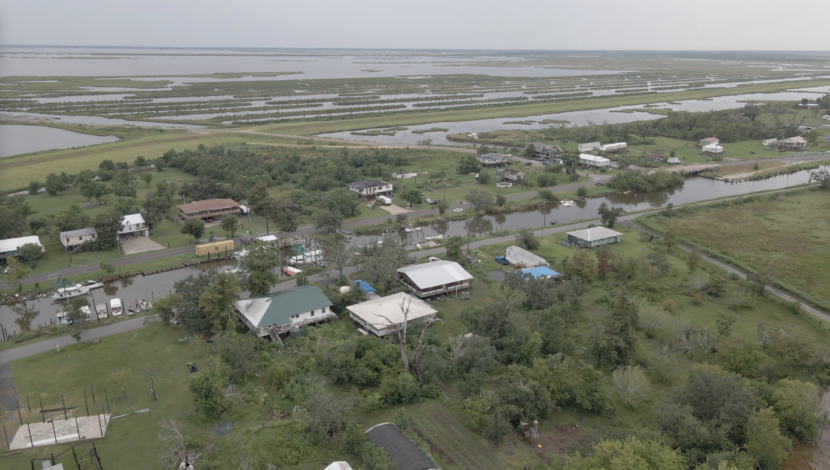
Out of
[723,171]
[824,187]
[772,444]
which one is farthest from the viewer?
[723,171]

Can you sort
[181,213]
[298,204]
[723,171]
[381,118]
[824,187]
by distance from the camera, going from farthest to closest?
[381,118], [723,171], [824,187], [298,204], [181,213]

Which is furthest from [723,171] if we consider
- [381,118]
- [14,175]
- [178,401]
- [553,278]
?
[14,175]

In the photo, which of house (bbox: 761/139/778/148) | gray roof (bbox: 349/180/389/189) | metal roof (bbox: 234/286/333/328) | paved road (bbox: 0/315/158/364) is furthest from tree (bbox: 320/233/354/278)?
house (bbox: 761/139/778/148)

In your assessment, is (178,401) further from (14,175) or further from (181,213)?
(14,175)

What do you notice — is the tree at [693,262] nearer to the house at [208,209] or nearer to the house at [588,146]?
the house at [208,209]

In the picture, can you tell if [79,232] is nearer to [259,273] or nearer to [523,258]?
[259,273]

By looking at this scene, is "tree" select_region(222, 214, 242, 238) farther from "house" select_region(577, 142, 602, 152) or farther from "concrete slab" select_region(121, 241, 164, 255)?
"house" select_region(577, 142, 602, 152)

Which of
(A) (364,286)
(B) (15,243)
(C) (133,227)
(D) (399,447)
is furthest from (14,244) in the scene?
(D) (399,447)

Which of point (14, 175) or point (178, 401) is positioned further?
point (14, 175)
